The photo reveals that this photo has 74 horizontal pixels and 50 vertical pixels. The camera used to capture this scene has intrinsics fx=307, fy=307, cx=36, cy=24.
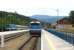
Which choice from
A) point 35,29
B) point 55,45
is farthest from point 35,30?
point 55,45

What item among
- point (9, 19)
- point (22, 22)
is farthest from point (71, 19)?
point (22, 22)

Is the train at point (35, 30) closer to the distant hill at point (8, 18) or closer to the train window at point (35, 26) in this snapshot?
the train window at point (35, 26)

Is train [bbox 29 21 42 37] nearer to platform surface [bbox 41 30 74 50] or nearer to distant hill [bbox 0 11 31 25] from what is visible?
platform surface [bbox 41 30 74 50]

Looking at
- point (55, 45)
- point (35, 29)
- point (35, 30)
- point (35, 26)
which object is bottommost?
point (35, 30)

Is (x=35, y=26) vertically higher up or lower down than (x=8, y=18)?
higher up

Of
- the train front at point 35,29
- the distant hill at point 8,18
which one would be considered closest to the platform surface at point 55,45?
the train front at point 35,29

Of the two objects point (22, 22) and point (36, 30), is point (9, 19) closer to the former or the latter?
point (22, 22)

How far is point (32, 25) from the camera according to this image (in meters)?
60.9

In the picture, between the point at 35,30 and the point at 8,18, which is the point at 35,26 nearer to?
the point at 35,30

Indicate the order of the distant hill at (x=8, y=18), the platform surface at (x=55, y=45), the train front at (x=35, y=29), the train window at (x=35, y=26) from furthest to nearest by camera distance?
the distant hill at (x=8, y=18) < the train window at (x=35, y=26) < the train front at (x=35, y=29) < the platform surface at (x=55, y=45)

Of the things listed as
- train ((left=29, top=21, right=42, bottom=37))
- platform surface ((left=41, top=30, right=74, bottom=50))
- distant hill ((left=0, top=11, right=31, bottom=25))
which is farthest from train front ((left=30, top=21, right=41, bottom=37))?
distant hill ((left=0, top=11, right=31, bottom=25))

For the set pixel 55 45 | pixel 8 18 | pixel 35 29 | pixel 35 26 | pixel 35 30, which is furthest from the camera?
pixel 8 18

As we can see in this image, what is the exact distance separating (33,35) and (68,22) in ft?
264

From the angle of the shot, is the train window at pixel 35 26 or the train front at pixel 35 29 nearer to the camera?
the train front at pixel 35 29
